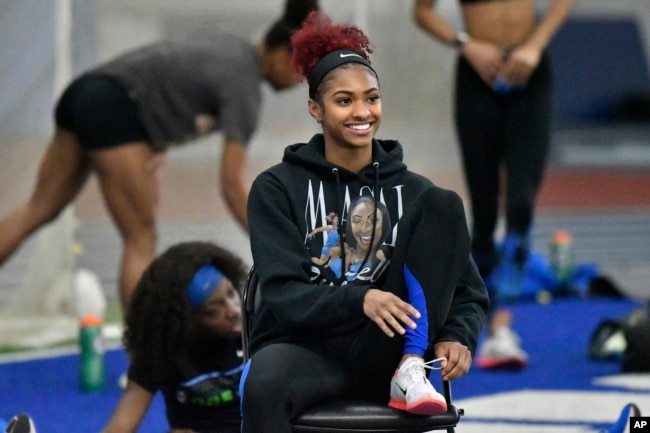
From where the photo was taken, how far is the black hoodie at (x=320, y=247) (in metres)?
3.01

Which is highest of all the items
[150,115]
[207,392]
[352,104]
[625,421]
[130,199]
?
[150,115]

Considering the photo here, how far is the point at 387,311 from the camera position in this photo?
288 centimetres

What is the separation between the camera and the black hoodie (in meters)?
3.01

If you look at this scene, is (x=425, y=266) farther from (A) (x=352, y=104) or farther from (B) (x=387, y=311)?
(A) (x=352, y=104)

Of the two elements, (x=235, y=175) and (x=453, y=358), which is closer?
(x=453, y=358)

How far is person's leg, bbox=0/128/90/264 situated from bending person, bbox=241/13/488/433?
8.46 ft

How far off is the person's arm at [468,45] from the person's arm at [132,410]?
8.45ft

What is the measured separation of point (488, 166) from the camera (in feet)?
19.8

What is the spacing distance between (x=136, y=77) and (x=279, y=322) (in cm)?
279

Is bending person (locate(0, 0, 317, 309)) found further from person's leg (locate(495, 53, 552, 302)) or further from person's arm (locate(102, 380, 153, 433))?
person's arm (locate(102, 380, 153, 433))

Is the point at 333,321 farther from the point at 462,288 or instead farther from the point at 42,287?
the point at 42,287

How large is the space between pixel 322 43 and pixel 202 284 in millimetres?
1069

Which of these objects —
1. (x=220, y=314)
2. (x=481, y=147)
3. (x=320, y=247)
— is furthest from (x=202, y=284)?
(x=481, y=147)

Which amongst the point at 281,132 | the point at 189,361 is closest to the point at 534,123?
the point at 189,361
